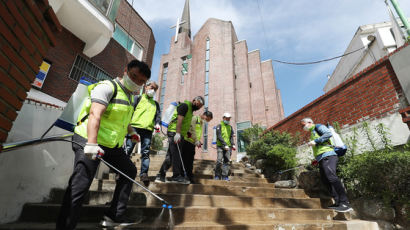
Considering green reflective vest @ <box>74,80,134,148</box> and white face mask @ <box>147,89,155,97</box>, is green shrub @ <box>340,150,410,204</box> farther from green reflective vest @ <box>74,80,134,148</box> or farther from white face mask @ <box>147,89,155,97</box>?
white face mask @ <box>147,89,155,97</box>

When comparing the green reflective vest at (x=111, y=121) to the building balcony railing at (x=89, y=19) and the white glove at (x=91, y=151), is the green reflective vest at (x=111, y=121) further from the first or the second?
the building balcony railing at (x=89, y=19)

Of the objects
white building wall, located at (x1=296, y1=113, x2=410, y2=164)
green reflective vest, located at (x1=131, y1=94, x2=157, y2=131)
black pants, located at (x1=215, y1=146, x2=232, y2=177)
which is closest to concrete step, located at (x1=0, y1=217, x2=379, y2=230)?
white building wall, located at (x1=296, y1=113, x2=410, y2=164)

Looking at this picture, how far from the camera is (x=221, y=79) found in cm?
1684

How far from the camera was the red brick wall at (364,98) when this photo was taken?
11.7 feet

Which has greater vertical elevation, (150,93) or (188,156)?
(150,93)

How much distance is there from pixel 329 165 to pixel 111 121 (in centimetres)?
341

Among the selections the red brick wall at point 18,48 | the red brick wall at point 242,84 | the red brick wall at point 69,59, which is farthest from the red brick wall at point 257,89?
the red brick wall at point 18,48

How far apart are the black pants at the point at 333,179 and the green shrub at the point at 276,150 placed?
1714 millimetres

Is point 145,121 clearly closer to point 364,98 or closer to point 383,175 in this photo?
point 383,175

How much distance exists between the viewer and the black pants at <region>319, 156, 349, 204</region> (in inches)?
116

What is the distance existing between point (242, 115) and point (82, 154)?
49.6 feet

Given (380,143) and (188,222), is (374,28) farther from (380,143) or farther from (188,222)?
(188,222)

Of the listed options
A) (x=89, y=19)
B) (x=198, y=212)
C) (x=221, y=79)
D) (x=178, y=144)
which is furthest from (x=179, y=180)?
(x=221, y=79)

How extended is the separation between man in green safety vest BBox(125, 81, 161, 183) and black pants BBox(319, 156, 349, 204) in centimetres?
307
